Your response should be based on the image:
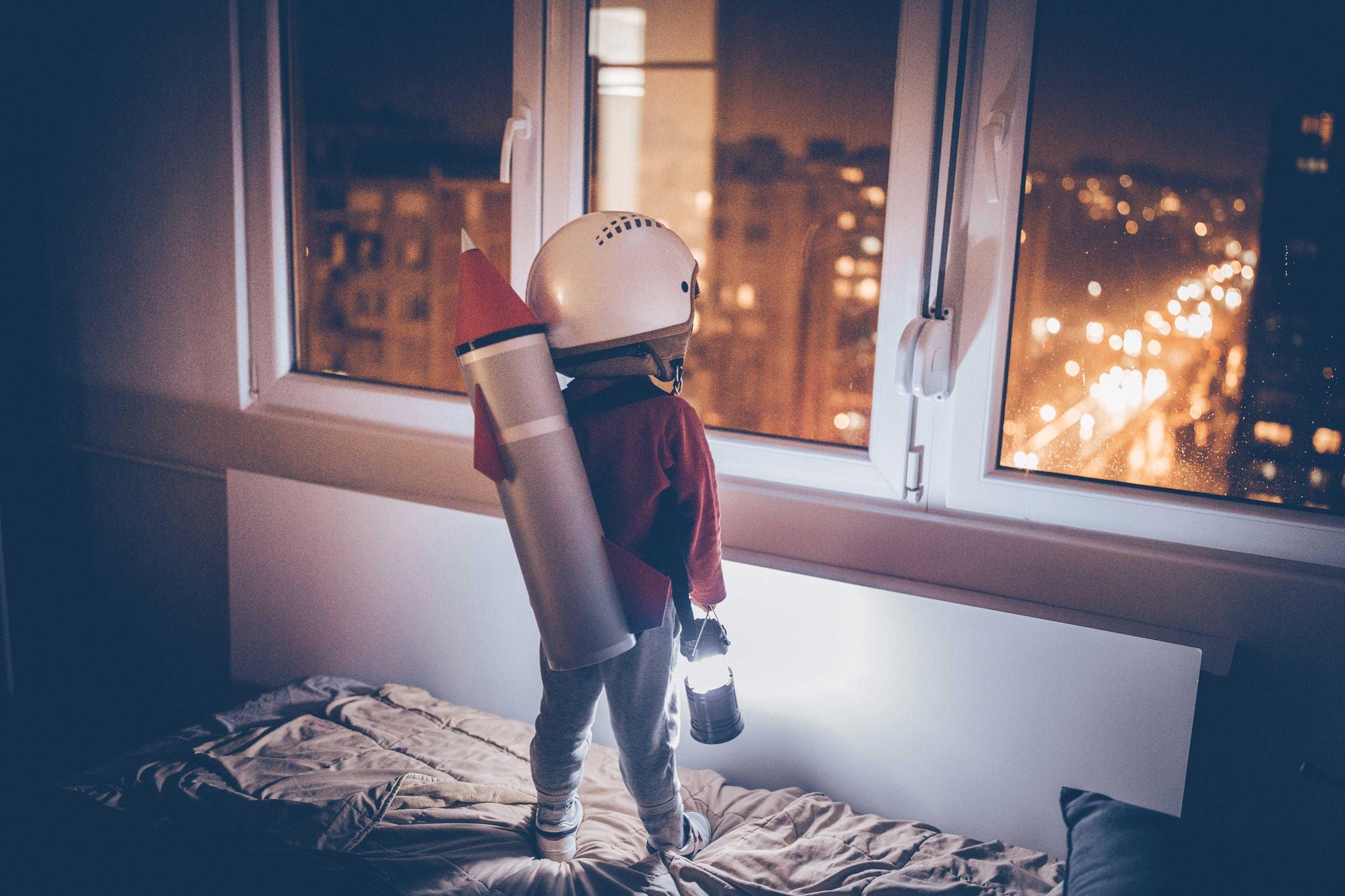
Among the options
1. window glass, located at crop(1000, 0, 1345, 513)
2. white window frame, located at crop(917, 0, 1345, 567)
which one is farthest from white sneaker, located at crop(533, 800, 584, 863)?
window glass, located at crop(1000, 0, 1345, 513)

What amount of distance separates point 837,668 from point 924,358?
51 centimetres

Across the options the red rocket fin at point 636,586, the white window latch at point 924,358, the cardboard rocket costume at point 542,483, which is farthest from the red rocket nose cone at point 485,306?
the white window latch at point 924,358

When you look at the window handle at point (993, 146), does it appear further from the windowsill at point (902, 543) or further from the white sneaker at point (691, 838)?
the white sneaker at point (691, 838)

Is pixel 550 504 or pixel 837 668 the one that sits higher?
pixel 550 504

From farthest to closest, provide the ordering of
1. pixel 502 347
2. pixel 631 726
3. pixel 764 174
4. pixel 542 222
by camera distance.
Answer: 1. pixel 542 222
2. pixel 764 174
3. pixel 631 726
4. pixel 502 347

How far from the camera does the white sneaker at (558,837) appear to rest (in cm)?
130

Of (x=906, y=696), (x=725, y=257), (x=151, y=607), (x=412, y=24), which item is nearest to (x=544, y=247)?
(x=725, y=257)

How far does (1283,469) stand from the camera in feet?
4.30

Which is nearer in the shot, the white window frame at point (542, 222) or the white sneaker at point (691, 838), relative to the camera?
the white sneaker at point (691, 838)

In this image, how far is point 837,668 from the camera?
144 centimetres

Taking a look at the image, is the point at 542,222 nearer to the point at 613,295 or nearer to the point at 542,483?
the point at 613,295

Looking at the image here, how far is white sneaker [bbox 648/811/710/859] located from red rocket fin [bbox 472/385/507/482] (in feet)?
1.96

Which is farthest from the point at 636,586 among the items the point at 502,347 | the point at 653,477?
the point at 502,347

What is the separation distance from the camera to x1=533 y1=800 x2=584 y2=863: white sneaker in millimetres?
1299
